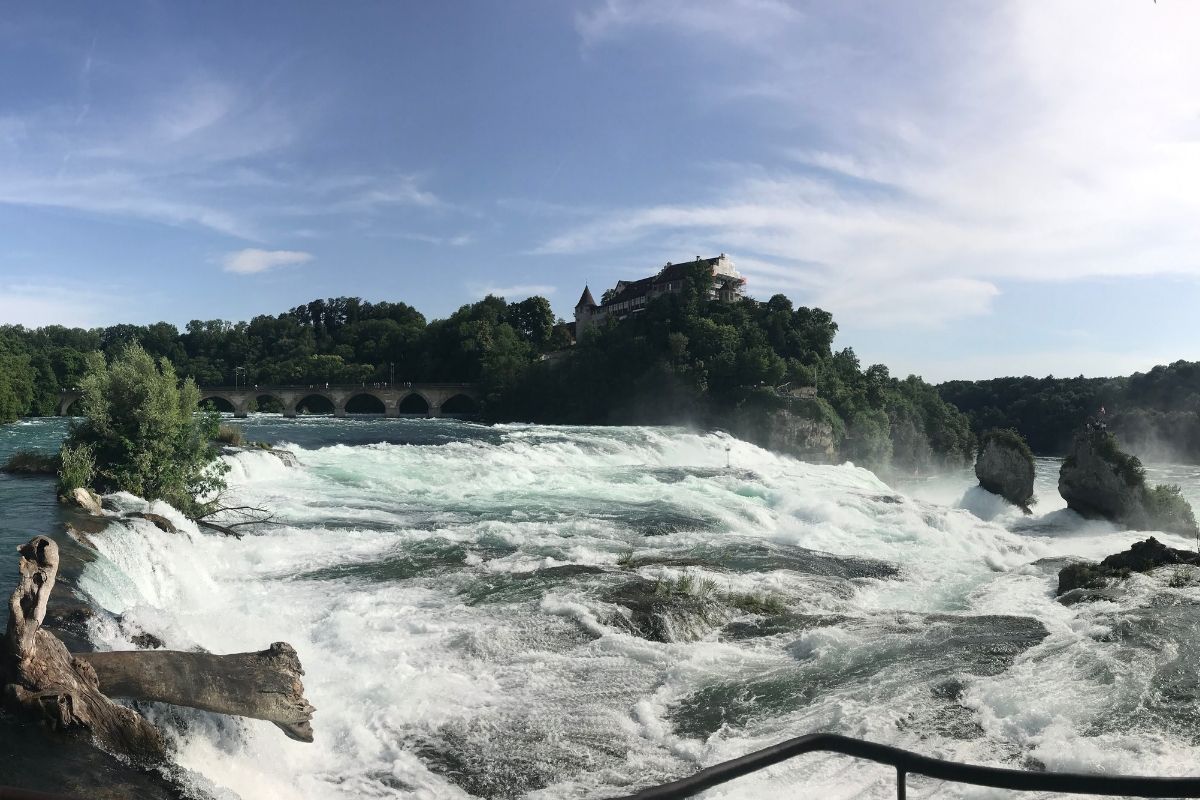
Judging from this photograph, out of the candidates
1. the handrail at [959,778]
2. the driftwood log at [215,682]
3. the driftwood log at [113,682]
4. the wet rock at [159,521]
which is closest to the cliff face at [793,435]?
the wet rock at [159,521]

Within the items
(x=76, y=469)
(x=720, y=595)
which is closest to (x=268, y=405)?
(x=76, y=469)

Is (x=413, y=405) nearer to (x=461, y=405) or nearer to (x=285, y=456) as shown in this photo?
(x=461, y=405)

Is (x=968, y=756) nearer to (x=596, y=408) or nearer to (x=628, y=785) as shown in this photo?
(x=628, y=785)

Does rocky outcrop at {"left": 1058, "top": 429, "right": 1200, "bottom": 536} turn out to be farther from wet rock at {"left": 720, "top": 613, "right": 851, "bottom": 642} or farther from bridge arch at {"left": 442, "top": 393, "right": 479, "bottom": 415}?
bridge arch at {"left": 442, "top": 393, "right": 479, "bottom": 415}

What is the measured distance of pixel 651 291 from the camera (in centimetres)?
9869

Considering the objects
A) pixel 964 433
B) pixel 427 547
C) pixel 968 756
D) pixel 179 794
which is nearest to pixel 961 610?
pixel 968 756

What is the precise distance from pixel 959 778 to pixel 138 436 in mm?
20039

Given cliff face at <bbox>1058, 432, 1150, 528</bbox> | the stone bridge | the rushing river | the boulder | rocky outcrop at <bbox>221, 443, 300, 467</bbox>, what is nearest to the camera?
the rushing river

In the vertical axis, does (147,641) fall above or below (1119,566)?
above

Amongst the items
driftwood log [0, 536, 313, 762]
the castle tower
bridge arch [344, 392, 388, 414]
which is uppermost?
the castle tower

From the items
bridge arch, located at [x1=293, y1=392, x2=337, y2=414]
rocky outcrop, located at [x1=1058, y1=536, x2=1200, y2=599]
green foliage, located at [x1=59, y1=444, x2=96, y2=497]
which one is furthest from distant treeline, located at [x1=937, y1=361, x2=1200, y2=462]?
bridge arch, located at [x1=293, y1=392, x2=337, y2=414]

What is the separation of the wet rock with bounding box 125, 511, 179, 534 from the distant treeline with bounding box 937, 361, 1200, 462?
73.4 meters

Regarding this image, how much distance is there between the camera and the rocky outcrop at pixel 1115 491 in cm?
2808

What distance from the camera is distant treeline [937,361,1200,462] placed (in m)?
68.1
